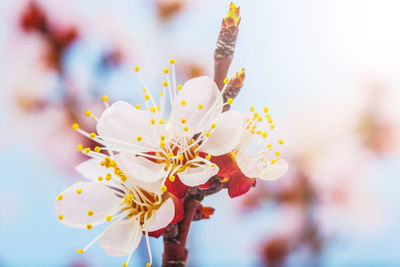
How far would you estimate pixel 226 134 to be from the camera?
46 centimetres

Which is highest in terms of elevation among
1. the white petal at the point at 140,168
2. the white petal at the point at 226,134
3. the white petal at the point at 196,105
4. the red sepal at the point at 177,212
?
the white petal at the point at 196,105

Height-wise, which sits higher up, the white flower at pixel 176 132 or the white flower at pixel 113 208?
the white flower at pixel 176 132

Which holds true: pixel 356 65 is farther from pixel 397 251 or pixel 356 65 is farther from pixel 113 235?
pixel 113 235

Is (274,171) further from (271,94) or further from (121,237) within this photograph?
(271,94)

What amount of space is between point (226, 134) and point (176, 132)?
6 centimetres

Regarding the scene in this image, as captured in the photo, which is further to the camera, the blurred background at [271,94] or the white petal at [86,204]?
the blurred background at [271,94]

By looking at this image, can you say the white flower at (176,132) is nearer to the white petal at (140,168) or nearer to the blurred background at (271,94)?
the white petal at (140,168)

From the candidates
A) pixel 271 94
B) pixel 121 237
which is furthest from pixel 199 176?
pixel 271 94

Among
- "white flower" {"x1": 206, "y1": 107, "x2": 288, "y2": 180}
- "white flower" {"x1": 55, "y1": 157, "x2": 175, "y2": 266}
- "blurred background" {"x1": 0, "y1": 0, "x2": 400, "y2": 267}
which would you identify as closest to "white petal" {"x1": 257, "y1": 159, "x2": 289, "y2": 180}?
"white flower" {"x1": 206, "y1": 107, "x2": 288, "y2": 180}

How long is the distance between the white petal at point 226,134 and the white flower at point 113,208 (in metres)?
0.07

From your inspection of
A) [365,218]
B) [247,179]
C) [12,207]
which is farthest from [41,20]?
[365,218]

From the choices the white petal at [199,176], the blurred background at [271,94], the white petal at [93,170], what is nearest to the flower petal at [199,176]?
the white petal at [199,176]

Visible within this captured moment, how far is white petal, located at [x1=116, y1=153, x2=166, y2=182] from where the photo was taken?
0.43 m

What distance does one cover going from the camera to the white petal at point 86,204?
1.57 ft
